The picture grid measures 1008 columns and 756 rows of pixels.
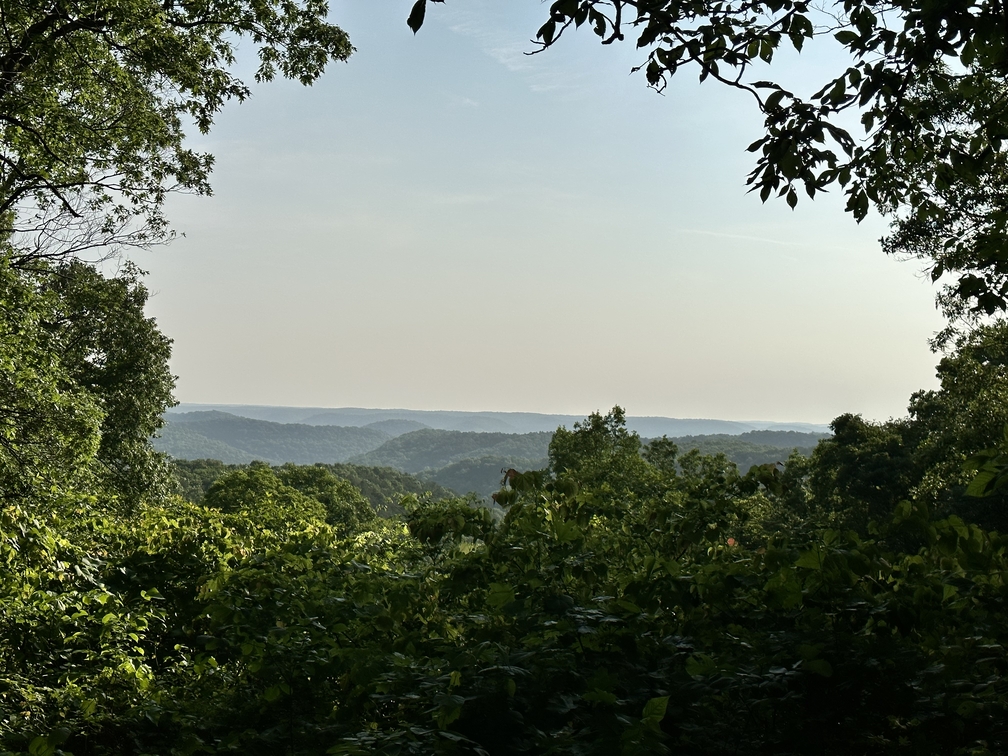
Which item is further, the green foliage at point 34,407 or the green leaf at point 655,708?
the green foliage at point 34,407

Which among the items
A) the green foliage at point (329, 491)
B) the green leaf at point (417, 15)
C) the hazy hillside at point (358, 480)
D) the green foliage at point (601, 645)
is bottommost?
the hazy hillside at point (358, 480)

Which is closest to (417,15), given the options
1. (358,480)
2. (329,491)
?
(329,491)

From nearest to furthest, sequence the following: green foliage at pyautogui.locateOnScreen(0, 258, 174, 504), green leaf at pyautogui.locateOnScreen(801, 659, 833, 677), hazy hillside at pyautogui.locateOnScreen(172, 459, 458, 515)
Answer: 1. green leaf at pyautogui.locateOnScreen(801, 659, 833, 677)
2. green foliage at pyautogui.locateOnScreen(0, 258, 174, 504)
3. hazy hillside at pyautogui.locateOnScreen(172, 459, 458, 515)

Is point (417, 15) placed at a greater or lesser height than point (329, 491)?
greater

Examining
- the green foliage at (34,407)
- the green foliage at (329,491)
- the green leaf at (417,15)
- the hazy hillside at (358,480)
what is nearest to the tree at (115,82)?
the green foliage at (34,407)

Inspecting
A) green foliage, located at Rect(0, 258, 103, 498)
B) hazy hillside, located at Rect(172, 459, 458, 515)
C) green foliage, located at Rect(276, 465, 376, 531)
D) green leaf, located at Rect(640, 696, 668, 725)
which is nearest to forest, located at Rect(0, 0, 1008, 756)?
green leaf, located at Rect(640, 696, 668, 725)

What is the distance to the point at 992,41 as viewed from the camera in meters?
3.29

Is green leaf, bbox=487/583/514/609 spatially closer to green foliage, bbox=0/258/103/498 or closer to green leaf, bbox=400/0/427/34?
green leaf, bbox=400/0/427/34

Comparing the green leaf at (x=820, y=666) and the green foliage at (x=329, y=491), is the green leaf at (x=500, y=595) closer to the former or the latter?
the green leaf at (x=820, y=666)

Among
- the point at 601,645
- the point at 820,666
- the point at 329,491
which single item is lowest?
the point at 329,491

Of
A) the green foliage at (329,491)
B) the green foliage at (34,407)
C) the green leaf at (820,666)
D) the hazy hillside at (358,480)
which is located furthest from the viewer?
the hazy hillside at (358,480)

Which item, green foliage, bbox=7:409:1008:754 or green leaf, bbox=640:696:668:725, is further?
green foliage, bbox=7:409:1008:754

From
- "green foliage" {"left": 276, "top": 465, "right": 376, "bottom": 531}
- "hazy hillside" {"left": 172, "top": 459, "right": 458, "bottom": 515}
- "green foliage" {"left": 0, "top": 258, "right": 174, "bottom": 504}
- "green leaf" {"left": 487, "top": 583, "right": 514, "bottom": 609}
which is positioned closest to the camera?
"green leaf" {"left": 487, "top": 583, "right": 514, "bottom": 609}

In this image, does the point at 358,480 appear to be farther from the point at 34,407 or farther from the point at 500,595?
the point at 500,595
